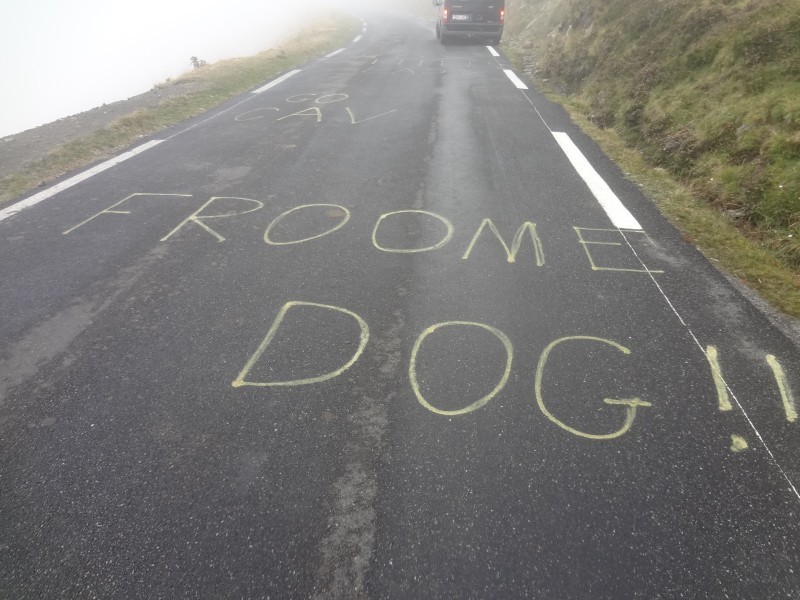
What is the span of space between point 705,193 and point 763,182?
479 millimetres

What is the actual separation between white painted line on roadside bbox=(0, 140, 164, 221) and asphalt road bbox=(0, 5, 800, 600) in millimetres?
178

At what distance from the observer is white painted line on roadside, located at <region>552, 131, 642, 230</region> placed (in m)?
4.32

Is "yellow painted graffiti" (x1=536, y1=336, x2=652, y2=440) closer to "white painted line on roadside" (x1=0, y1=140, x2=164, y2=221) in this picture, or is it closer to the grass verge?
the grass verge

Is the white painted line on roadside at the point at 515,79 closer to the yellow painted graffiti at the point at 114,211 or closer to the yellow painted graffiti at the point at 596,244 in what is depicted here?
the yellow painted graffiti at the point at 596,244

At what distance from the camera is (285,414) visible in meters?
2.46

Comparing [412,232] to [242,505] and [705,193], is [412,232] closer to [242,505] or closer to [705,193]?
[242,505]

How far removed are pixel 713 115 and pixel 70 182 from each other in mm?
7939

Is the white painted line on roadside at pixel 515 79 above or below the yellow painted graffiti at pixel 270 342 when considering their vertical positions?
above

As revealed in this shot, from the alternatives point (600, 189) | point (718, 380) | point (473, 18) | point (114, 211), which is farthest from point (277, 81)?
point (718, 380)

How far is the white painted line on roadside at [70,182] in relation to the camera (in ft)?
16.0

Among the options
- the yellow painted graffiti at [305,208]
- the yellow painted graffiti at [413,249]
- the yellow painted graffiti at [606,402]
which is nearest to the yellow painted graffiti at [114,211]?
the yellow painted graffiti at [305,208]

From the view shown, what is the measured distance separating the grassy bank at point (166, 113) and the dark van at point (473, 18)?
450cm

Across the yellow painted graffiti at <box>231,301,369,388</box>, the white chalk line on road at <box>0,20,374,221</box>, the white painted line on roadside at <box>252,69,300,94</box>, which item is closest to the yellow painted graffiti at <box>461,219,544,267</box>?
the yellow painted graffiti at <box>231,301,369,388</box>

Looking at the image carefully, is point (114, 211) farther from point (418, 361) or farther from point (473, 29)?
point (473, 29)
